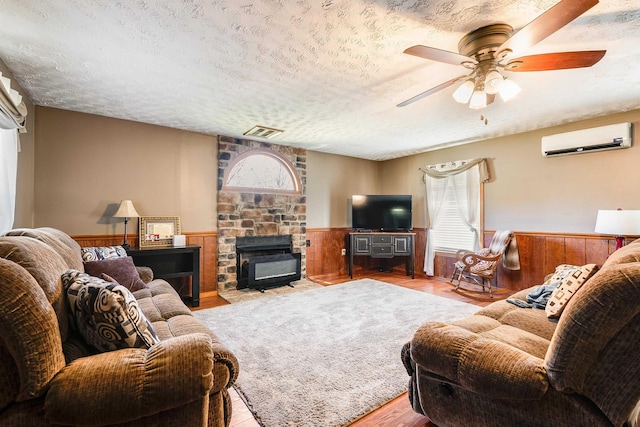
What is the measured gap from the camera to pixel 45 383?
0.98 meters

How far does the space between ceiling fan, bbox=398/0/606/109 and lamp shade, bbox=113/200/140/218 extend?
342 centimetres

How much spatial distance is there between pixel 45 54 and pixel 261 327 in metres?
2.87

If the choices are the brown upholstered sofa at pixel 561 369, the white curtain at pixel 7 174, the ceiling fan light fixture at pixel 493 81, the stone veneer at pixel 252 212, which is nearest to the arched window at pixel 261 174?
the stone veneer at pixel 252 212

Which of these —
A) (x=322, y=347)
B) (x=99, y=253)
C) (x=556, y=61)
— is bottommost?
(x=322, y=347)

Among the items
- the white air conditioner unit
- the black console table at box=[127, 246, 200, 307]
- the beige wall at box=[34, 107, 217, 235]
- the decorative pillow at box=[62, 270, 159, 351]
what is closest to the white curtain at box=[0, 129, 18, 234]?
the beige wall at box=[34, 107, 217, 235]

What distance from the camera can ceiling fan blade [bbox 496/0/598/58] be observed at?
133 centimetres

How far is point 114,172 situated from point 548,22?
4.38 metres

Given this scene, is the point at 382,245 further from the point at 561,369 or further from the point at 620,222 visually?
the point at 561,369

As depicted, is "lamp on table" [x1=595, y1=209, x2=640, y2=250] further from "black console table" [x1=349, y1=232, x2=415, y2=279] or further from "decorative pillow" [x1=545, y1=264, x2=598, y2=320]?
"black console table" [x1=349, y1=232, x2=415, y2=279]

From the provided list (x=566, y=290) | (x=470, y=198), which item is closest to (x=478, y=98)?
(x=566, y=290)

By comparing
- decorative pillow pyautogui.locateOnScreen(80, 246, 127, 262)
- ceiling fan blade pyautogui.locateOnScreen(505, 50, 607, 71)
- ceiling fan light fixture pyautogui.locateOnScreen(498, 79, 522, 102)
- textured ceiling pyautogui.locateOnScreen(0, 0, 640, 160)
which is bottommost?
decorative pillow pyautogui.locateOnScreen(80, 246, 127, 262)

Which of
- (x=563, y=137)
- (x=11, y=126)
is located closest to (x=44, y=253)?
(x=11, y=126)

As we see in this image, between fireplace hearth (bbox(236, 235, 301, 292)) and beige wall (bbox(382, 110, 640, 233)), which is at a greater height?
beige wall (bbox(382, 110, 640, 233))

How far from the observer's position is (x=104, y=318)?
1.20m
